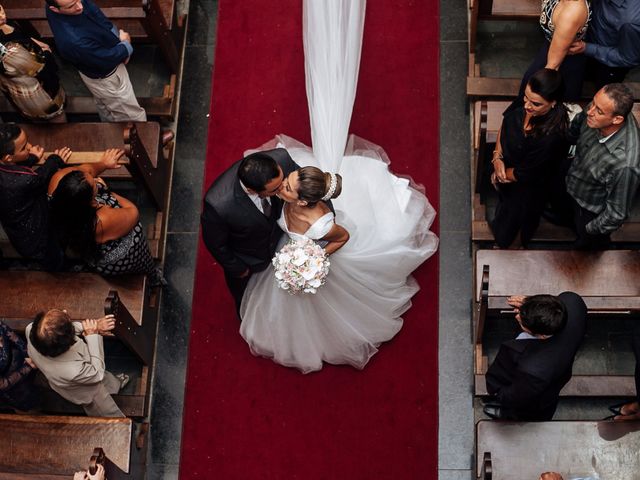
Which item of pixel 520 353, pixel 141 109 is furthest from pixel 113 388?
pixel 520 353

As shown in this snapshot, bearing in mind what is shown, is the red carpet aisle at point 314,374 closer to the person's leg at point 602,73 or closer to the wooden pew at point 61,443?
the wooden pew at point 61,443

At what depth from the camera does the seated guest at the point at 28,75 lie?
452 centimetres

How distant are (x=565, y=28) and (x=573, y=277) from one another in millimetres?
1356

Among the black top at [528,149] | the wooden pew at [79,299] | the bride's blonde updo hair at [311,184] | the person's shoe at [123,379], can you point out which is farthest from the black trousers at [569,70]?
the person's shoe at [123,379]

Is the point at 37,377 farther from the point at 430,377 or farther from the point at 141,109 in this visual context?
the point at 430,377

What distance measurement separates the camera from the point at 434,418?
189 inches

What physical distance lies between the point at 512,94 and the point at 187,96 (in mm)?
2210

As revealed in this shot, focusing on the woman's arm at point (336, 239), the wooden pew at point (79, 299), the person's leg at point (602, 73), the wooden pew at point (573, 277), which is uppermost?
the person's leg at point (602, 73)

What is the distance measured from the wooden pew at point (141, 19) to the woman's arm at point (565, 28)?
2430 millimetres

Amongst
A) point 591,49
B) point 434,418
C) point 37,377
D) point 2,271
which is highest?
point 591,49

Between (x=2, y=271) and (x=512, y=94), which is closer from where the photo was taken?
(x=2, y=271)

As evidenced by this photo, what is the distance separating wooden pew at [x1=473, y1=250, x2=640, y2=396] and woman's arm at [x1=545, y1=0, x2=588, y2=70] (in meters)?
1.07

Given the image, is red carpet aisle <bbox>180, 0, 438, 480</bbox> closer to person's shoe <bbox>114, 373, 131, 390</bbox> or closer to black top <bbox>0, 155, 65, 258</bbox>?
person's shoe <bbox>114, 373, 131, 390</bbox>

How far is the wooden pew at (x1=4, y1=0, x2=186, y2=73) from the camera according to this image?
5086mm
